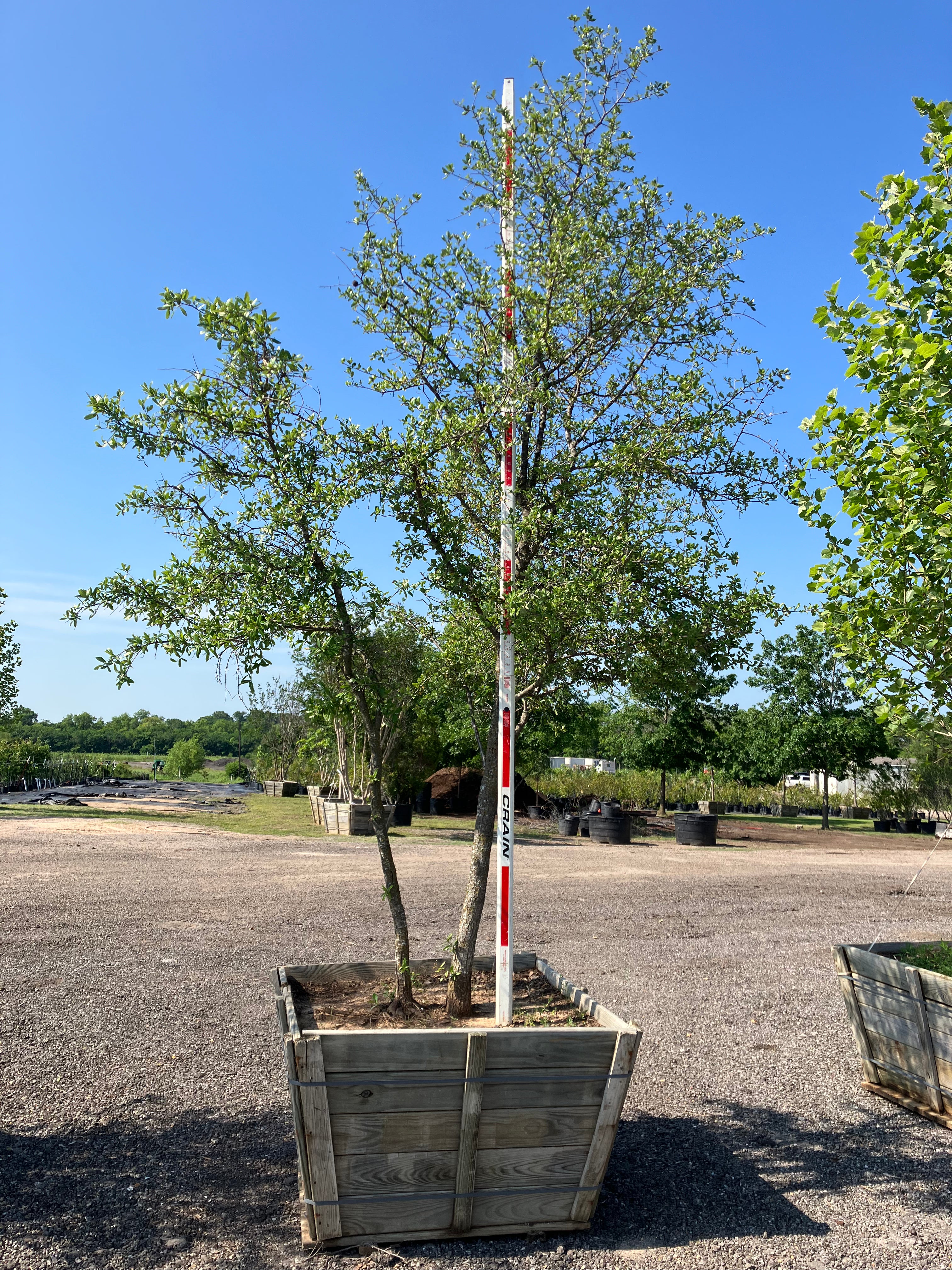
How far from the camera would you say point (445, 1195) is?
3424 mm

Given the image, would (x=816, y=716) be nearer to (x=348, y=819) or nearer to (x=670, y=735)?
(x=670, y=735)

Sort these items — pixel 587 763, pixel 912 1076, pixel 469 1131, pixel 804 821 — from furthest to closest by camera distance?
pixel 587 763
pixel 804 821
pixel 912 1076
pixel 469 1131

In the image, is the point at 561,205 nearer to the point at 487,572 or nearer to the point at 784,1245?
the point at 487,572

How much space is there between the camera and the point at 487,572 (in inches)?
185

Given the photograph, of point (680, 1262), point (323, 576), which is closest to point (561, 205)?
point (323, 576)

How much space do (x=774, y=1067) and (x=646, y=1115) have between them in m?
1.34

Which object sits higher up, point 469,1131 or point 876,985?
point 876,985

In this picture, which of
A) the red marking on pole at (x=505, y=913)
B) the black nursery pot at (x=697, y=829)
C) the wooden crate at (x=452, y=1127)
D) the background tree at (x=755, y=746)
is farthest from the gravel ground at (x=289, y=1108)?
the background tree at (x=755, y=746)

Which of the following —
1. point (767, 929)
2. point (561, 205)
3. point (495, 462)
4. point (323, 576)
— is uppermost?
point (561, 205)

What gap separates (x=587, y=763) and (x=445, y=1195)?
70.9 meters

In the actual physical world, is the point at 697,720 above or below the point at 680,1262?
above

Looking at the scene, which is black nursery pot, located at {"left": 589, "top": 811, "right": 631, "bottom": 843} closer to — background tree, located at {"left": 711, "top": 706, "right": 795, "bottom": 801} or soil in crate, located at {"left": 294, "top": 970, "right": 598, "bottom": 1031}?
background tree, located at {"left": 711, "top": 706, "right": 795, "bottom": 801}

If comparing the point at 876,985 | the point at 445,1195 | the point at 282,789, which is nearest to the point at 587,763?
the point at 282,789

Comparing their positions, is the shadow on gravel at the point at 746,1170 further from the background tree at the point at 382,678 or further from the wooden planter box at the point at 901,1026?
the background tree at the point at 382,678
